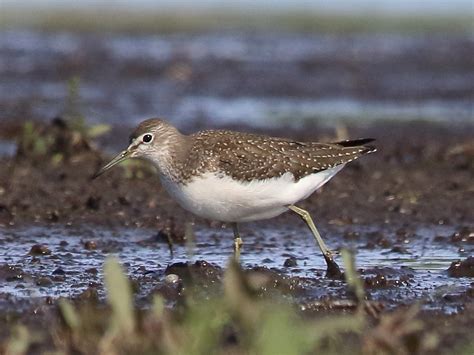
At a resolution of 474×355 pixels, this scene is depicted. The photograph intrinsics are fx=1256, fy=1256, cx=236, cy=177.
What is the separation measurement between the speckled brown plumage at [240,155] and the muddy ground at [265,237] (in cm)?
68

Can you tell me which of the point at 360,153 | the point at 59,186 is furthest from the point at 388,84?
the point at 360,153

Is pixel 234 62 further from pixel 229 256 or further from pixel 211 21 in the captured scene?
pixel 229 256

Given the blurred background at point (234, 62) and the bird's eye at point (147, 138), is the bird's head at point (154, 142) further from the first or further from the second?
the blurred background at point (234, 62)

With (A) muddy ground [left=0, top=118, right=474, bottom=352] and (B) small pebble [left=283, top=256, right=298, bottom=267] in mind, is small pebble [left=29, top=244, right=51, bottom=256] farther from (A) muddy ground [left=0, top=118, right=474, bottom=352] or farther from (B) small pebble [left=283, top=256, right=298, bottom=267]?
(B) small pebble [left=283, top=256, right=298, bottom=267]

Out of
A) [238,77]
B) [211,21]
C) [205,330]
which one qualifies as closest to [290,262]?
[205,330]

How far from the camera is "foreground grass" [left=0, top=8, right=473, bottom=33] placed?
29.2 m

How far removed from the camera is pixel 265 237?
10.9m

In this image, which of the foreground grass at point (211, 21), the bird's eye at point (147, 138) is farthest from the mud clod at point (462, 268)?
the foreground grass at point (211, 21)

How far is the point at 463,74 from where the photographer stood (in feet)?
75.9

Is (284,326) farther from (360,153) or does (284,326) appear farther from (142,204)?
(142,204)

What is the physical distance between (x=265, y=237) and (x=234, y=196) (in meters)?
2.23

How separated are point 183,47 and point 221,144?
16.7 m

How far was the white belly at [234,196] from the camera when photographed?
866 cm

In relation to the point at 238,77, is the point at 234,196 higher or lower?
lower
